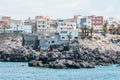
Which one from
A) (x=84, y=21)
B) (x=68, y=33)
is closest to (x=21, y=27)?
(x=68, y=33)

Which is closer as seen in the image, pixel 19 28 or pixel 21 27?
pixel 19 28

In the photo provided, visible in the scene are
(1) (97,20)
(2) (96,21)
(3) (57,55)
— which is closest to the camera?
(3) (57,55)

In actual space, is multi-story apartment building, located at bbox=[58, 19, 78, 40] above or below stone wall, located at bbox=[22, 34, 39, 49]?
above

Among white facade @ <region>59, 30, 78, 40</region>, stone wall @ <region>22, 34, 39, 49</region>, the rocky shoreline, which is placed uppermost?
white facade @ <region>59, 30, 78, 40</region>

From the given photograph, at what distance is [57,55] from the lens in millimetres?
119562

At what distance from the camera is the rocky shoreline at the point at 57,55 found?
377 feet

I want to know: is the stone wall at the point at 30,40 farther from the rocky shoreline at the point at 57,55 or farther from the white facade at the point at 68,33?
the white facade at the point at 68,33

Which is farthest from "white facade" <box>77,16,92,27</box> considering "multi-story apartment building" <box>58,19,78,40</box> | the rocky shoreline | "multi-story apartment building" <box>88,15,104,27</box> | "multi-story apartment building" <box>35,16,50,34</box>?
the rocky shoreline

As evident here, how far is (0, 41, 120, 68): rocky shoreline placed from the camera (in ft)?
377

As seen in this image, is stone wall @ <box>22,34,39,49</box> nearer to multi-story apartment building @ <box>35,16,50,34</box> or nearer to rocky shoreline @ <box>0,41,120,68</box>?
rocky shoreline @ <box>0,41,120,68</box>

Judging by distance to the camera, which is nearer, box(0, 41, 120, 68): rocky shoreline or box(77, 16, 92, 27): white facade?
box(0, 41, 120, 68): rocky shoreline

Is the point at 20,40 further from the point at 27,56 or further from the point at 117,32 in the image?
the point at 117,32

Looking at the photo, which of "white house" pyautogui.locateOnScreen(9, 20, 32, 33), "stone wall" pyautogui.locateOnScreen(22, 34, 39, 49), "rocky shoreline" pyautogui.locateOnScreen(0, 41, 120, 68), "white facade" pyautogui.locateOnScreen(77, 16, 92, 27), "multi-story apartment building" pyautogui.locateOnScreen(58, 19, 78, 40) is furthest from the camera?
"white facade" pyautogui.locateOnScreen(77, 16, 92, 27)

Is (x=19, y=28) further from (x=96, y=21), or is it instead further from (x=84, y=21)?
(x=96, y=21)
